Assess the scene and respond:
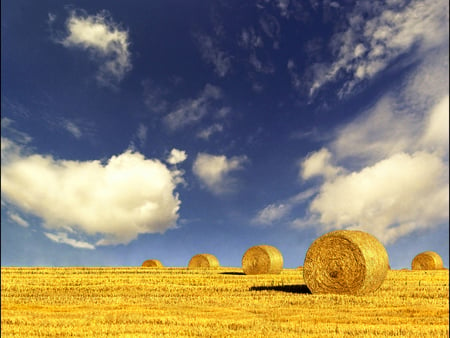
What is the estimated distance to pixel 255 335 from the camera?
8719 millimetres

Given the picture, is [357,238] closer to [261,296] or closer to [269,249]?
[261,296]

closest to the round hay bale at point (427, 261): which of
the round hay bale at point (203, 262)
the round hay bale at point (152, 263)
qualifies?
the round hay bale at point (203, 262)

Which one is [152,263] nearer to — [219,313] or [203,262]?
[203,262]

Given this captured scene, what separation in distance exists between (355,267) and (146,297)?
832 centimetres

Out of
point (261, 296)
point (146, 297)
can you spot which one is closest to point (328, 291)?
point (261, 296)

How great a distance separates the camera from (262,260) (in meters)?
27.8

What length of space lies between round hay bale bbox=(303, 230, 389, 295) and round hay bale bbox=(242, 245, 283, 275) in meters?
9.05

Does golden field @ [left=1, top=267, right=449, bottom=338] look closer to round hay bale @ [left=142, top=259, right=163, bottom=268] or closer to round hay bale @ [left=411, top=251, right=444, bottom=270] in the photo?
round hay bale @ [left=411, top=251, right=444, bottom=270]

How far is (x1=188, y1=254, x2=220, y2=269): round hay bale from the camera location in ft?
120

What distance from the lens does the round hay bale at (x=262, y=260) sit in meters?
27.7

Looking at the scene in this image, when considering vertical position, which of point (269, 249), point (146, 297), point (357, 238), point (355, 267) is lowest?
point (146, 297)

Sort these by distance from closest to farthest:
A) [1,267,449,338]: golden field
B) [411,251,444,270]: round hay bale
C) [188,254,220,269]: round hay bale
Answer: [1,267,449,338]: golden field → [188,254,220,269]: round hay bale → [411,251,444,270]: round hay bale

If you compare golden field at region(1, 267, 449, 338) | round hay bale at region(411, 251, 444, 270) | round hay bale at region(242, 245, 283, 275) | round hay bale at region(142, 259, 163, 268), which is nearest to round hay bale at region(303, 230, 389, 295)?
golden field at region(1, 267, 449, 338)

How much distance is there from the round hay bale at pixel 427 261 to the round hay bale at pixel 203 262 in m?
18.1
